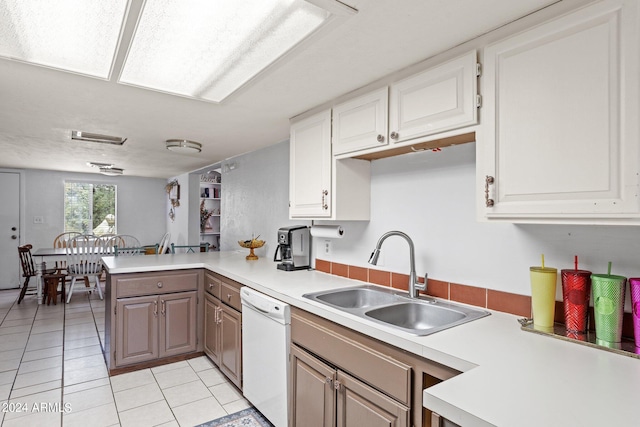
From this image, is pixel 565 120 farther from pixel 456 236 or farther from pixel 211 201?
pixel 211 201

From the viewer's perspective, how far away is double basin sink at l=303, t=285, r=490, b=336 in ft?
5.19

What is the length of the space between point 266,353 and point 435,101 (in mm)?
1642

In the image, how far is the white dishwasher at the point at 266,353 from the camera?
1921 millimetres

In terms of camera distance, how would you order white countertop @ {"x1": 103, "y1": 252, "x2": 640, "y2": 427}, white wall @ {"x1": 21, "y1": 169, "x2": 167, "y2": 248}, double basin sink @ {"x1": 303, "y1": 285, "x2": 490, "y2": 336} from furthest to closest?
white wall @ {"x1": 21, "y1": 169, "x2": 167, "y2": 248}
double basin sink @ {"x1": 303, "y1": 285, "x2": 490, "y2": 336}
white countertop @ {"x1": 103, "y1": 252, "x2": 640, "y2": 427}

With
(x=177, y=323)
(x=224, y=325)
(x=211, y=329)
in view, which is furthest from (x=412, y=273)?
(x=177, y=323)

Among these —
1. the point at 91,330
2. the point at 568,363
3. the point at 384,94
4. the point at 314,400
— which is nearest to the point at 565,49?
the point at 384,94

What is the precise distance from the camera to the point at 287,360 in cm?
190

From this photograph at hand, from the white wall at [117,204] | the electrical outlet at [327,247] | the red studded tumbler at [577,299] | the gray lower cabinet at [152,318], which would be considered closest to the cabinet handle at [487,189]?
the red studded tumbler at [577,299]

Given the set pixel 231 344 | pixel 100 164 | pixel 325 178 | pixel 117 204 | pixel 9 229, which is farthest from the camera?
pixel 117 204

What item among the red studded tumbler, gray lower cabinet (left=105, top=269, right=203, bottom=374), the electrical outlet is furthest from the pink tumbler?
gray lower cabinet (left=105, top=269, right=203, bottom=374)

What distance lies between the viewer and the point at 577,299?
1.27 metres

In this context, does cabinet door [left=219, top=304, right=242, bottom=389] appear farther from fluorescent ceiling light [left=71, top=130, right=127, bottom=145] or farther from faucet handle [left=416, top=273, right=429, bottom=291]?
fluorescent ceiling light [left=71, top=130, right=127, bottom=145]

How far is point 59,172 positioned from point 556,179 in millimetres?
7517

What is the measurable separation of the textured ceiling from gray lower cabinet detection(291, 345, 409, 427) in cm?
141
